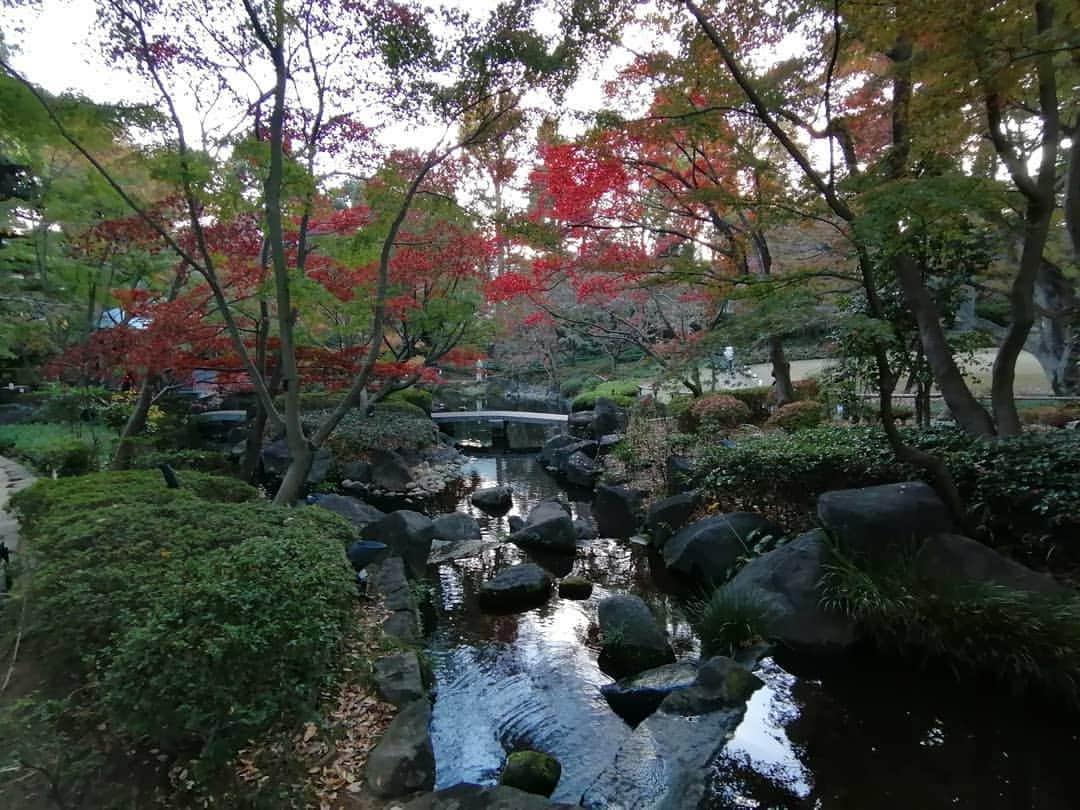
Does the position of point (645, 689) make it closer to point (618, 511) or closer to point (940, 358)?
point (940, 358)

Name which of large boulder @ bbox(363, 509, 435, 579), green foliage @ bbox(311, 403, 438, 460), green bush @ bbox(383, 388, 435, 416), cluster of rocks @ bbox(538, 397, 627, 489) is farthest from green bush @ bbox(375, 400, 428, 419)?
large boulder @ bbox(363, 509, 435, 579)

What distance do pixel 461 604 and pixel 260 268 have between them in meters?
4.57

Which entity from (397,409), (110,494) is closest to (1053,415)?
(110,494)

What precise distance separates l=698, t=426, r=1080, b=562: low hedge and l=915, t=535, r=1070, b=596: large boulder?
1.79ft

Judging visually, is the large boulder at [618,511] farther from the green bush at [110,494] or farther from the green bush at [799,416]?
the green bush at [110,494]

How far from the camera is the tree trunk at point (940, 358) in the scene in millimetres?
6121

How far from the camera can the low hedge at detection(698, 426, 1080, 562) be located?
4.68 m

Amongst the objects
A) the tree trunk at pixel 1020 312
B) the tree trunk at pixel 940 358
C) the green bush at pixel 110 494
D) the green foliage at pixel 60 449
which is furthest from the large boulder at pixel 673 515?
the green foliage at pixel 60 449

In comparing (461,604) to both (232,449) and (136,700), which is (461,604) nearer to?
(136,700)

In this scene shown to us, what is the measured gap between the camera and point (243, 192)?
5.77 m

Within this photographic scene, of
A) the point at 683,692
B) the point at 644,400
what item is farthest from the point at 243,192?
the point at 644,400

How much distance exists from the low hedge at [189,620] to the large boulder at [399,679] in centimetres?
88

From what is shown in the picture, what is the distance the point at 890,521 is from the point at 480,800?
13.6 ft

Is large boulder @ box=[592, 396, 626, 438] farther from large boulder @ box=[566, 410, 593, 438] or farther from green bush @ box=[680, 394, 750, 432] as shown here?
green bush @ box=[680, 394, 750, 432]
